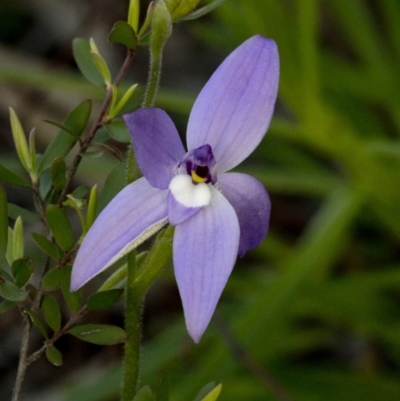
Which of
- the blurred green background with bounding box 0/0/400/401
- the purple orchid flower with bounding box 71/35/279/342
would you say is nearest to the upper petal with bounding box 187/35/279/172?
the purple orchid flower with bounding box 71/35/279/342

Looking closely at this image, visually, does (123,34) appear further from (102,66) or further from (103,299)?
(103,299)

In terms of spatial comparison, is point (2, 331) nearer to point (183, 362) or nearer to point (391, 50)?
point (183, 362)

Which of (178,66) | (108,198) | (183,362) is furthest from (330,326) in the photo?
(108,198)

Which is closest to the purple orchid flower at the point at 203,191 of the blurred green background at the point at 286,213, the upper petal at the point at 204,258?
the upper petal at the point at 204,258

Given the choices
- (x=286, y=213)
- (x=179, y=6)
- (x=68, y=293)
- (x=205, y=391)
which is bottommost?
(x=286, y=213)

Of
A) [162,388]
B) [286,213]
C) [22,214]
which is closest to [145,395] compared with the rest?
[162,388]

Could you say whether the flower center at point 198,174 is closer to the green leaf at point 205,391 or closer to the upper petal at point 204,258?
the upper petal at point 204,258

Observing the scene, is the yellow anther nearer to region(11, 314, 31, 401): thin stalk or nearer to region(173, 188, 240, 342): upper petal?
region(173, 188, 240, 342): upper petal
